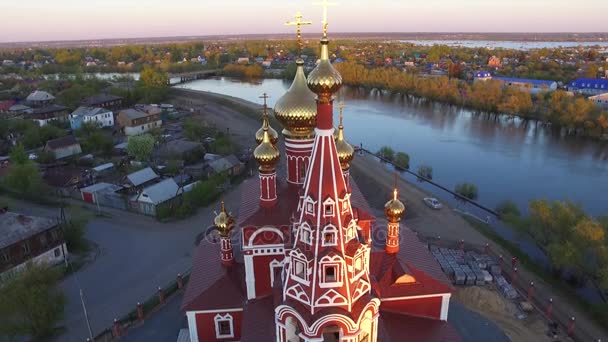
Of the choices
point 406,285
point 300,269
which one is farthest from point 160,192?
→ point 300,269

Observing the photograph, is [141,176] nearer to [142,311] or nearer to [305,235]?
[142,311]

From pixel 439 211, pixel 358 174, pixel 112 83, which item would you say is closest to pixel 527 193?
pixel 439 211

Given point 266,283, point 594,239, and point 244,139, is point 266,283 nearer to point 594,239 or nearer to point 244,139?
point 594,239

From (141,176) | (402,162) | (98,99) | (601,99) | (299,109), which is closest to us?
(299,109)

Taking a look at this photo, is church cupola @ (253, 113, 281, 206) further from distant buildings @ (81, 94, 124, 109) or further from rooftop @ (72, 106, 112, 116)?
distant buildings @ (81, 94, 124, 109)

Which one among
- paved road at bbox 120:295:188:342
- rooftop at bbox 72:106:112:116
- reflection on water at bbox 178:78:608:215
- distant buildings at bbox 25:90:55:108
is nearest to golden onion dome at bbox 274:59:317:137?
paved road at bbox 120:295:188:342

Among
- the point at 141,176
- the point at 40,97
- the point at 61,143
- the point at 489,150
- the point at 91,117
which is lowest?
the point at 489,150

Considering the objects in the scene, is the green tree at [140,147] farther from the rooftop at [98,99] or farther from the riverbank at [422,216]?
the rooftop at [98,99]

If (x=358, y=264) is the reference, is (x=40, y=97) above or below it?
below
